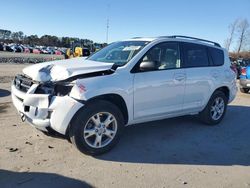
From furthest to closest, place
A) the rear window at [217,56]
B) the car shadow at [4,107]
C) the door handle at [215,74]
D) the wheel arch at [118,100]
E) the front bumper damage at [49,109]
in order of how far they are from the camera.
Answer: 1. the car shadow at [4,107]
2. the rear window at [217,56]
3. the door handle at [215,74]
4. the wheel arch at [118,100]
5. the front bumper damage at [49,109]

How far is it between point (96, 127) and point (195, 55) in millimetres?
2886

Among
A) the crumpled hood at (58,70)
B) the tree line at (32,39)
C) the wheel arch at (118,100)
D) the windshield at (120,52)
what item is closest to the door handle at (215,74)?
the windshield at (120,52)

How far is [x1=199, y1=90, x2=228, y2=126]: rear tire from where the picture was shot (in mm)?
6938

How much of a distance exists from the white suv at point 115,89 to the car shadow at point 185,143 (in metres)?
0.42

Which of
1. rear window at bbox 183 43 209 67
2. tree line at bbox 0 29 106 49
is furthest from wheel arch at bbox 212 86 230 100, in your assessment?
tree line at bbox 0 29 106 49

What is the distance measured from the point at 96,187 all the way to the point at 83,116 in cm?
114

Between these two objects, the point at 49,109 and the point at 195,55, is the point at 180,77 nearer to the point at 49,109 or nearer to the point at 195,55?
the point at 195,55

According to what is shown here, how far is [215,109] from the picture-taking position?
7.15 m

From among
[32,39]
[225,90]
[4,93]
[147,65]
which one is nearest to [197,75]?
[225,90]

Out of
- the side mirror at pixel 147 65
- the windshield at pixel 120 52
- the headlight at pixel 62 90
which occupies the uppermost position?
the windshield at pixel 120 52

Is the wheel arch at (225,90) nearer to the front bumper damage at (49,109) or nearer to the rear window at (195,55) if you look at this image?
the rear window at (195,55)

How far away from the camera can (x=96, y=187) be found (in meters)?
3.88

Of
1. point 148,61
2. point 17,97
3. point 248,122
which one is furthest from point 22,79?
point 248,122

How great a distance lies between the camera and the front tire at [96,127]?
4.64 meters
